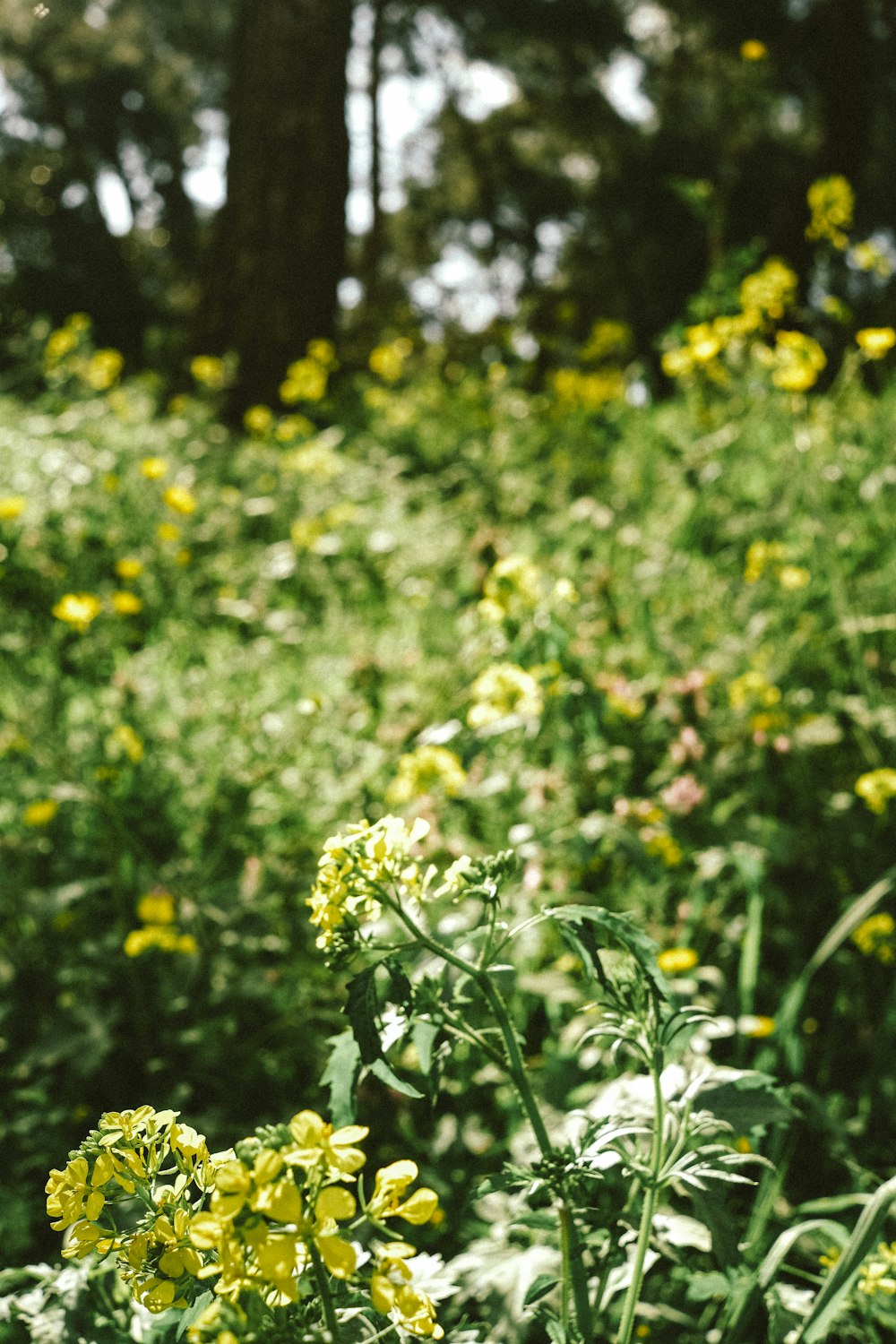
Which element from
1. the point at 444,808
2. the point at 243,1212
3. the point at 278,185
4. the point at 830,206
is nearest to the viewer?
the point at 243,1212

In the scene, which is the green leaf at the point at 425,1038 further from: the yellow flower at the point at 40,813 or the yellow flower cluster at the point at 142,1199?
the yellow flower at the point at 40,813

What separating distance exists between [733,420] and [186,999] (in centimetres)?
259

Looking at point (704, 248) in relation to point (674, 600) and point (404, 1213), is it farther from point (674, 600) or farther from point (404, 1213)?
point (404, 1213)

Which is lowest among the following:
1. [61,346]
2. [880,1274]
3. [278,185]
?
[880,1274]

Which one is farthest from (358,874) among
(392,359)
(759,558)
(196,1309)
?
(392,359)

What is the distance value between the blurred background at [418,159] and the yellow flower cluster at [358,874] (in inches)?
93.3

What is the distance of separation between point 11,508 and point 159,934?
1.61 m

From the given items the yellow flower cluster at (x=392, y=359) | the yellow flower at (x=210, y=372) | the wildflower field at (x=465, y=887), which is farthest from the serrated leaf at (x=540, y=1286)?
the yellow flower cluster at (x=392, y=359)

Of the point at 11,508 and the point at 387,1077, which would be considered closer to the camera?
the point at 387,1077

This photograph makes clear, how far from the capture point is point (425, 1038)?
2.83 ft

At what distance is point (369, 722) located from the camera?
2.33m

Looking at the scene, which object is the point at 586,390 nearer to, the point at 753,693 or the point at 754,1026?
the point at 753,693

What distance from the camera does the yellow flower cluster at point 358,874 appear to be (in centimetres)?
82

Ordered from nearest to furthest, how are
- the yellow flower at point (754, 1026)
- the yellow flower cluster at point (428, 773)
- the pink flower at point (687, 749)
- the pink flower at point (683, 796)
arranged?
the yellow flower at point (754, 1026)
the yellow flower cluster at point (428, 773)
the pink flower at point (683, 796)
the pink flower at point (687, 749)
